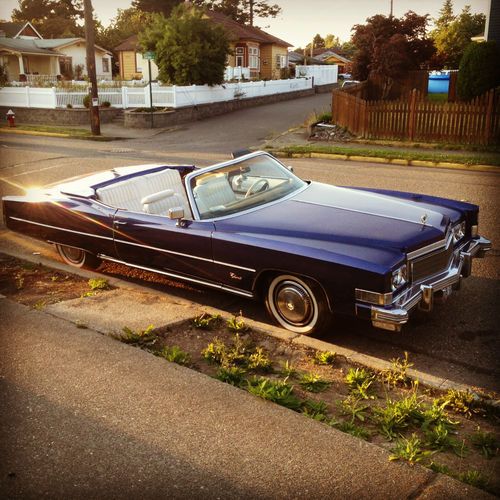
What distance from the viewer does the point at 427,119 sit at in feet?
54.8

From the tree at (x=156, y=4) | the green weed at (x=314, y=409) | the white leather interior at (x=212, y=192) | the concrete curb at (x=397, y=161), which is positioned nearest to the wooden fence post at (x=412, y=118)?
the concrete curb at (x=397, y=161)

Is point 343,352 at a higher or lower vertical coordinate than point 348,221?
lower

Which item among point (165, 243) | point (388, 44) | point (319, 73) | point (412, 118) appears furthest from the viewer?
point (319, 73)

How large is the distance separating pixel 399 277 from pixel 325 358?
84cm

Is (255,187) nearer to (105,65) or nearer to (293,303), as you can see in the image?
(293,303)

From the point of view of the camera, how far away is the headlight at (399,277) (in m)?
4.24

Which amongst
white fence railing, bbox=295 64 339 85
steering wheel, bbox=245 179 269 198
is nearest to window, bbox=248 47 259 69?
white fence railing, bbox=295 64 339 85

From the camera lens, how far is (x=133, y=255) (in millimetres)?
5719

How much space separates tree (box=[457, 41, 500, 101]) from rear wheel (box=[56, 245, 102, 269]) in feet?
59.0

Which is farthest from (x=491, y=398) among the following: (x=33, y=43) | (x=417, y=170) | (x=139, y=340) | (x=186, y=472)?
(x=33, y=43)

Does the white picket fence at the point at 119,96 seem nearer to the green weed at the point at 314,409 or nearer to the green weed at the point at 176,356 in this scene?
the green weed at the point at 176,356

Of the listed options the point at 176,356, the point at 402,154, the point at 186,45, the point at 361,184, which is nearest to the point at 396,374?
the point at 176,356

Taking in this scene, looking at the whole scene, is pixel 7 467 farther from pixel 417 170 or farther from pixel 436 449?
pixel 417 170

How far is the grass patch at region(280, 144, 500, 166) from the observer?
13385 mm
